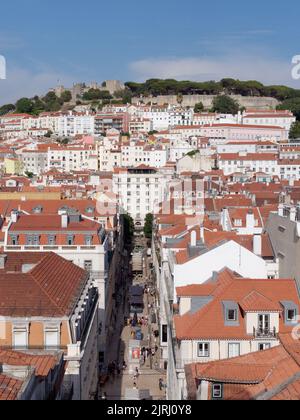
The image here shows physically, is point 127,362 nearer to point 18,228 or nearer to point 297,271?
point 18,228

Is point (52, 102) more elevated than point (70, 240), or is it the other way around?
point (52, 102)

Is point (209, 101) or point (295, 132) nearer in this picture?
point (295, 132)

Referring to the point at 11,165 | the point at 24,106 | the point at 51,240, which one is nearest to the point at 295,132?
the point at 11,165

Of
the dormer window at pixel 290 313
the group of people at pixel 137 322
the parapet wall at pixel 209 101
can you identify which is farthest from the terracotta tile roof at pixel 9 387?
the parapet wall at pixel 209 101

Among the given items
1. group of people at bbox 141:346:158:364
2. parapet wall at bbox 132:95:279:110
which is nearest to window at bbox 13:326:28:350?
group of people at bbox 141:346:158:364

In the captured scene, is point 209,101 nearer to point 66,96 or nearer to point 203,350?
point 66,96

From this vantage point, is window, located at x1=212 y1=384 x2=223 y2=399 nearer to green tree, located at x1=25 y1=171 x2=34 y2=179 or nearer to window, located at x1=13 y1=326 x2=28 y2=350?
window, located at x1=13 y1=326 x2=28 y2=350

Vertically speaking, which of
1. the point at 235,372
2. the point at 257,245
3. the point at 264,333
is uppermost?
the point at 257,245
